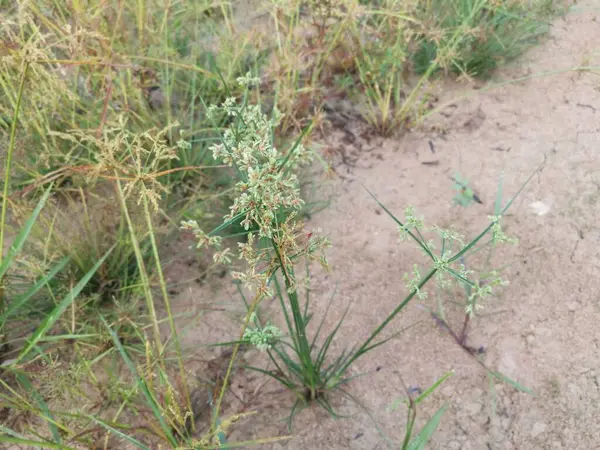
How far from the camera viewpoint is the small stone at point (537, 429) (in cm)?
144

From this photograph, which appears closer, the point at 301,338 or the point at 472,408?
the point at 301,338

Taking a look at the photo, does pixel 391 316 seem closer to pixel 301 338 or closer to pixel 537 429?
pixel 301 338

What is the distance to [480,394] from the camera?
1.54 m

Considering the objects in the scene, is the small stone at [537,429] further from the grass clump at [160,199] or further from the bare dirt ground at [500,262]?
the grass clump at [160,199]

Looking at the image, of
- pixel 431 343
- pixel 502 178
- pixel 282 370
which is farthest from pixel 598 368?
pixel 282 370

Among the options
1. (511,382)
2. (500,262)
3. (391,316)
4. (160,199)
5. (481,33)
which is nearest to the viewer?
(391,316)

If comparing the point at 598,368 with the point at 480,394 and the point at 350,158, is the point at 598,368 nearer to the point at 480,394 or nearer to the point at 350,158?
the point at 480,394

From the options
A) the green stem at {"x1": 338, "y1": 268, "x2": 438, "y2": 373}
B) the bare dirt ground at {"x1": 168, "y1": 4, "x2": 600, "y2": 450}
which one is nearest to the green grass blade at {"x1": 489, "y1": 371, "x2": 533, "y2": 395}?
the bare dirt ground at {"x1": 168, "y1": 4, "x2": 600, "y2": 450}

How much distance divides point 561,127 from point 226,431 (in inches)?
69.1

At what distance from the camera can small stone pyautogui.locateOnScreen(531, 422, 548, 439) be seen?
144 centimetres

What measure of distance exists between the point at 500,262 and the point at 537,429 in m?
0.57

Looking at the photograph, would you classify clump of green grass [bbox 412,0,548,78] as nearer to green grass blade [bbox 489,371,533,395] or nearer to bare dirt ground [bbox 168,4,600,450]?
bare dirt ground [bbox 168,4,600,450]

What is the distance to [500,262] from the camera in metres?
1.81

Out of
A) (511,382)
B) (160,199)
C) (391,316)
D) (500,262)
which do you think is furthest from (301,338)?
(500,262)
